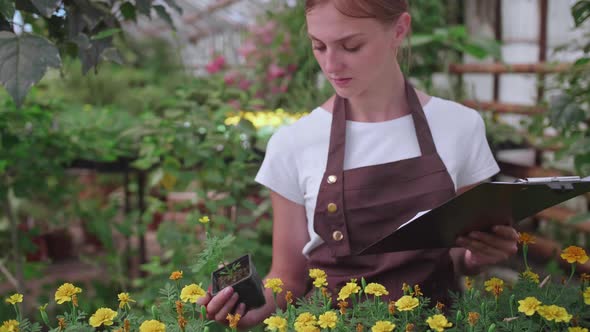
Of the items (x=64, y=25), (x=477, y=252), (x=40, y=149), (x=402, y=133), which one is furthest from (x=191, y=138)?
(x=477, y=252)

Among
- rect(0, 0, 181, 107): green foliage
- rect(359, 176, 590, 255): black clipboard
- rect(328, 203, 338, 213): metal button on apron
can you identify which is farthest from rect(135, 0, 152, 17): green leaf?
rect(359, 176, 590, 255): black clipboard

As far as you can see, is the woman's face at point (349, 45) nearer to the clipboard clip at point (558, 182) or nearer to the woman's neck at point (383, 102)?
the woman's neck at point (383, 102)

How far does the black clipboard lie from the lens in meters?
0.76

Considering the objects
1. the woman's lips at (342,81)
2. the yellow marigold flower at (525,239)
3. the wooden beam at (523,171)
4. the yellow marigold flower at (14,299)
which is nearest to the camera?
the yellow marigold flower at (14,299)

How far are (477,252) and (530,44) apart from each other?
3913mm

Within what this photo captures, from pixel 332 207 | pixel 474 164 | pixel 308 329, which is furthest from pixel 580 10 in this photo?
pixel 308 329

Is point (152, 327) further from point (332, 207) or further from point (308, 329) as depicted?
point (332, 207)

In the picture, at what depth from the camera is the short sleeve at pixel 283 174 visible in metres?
1.13

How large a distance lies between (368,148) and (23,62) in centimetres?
55

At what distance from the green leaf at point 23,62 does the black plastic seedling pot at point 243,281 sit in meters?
0.37

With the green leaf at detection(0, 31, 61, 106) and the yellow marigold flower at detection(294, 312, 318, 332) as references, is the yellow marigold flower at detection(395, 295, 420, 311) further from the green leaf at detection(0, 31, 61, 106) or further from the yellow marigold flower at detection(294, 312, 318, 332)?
the green leaf at detection(0, 31, 61, 106)

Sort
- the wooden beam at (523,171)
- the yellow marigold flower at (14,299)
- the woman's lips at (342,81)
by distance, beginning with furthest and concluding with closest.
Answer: the wooden beam at (523,171) < the woman's lips at (342,81) < the yellow marigold flower at (14,299)

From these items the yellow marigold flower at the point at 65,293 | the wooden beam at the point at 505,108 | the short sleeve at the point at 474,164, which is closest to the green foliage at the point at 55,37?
the yellow marigold flower at the point at 65,293

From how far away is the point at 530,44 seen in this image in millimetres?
4512
